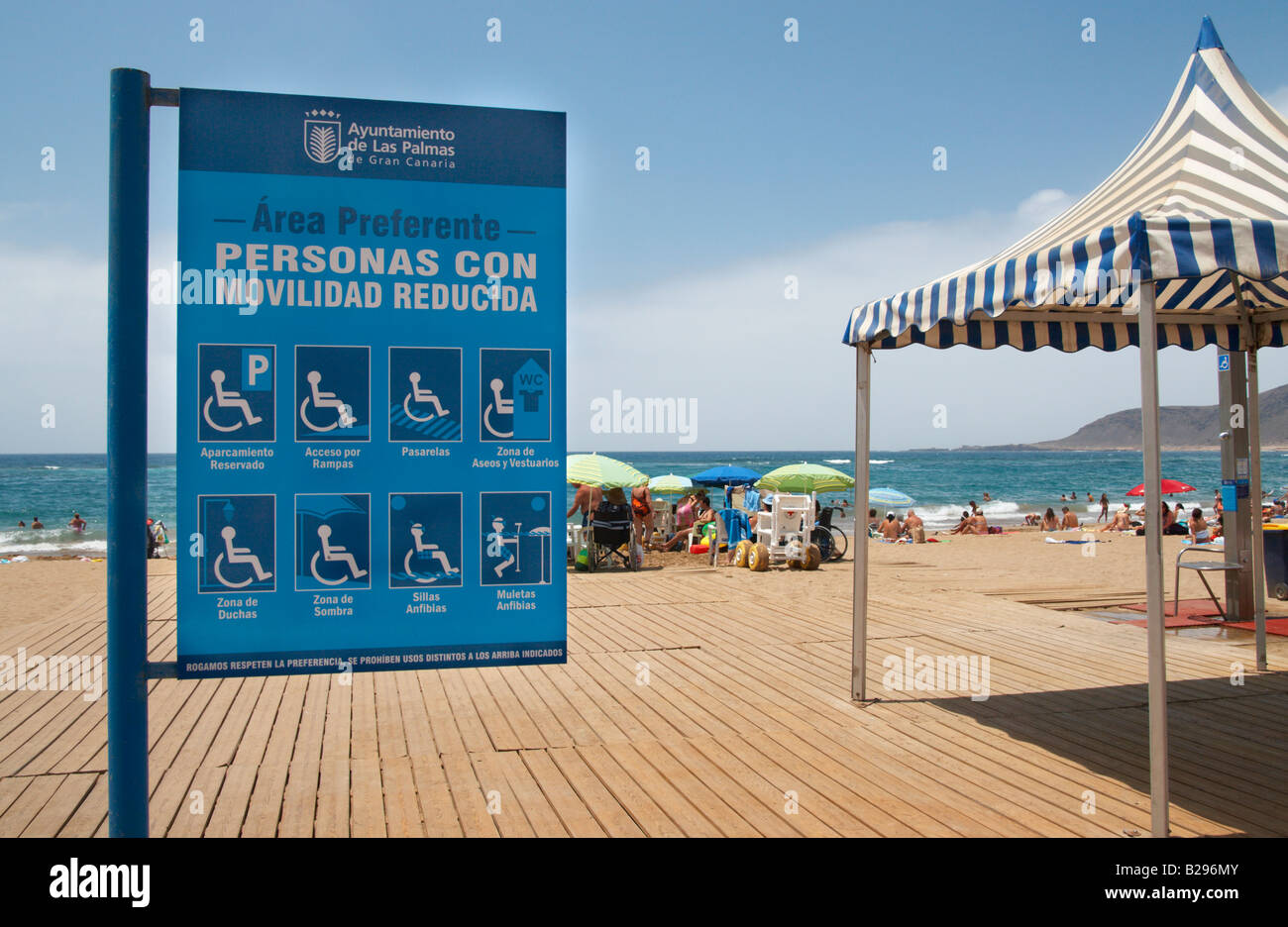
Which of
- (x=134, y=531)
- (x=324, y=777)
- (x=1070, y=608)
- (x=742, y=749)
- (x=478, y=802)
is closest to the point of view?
(x=134, y=531)

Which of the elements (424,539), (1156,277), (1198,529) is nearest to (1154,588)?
(1156,277)

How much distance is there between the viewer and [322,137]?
2.89 m

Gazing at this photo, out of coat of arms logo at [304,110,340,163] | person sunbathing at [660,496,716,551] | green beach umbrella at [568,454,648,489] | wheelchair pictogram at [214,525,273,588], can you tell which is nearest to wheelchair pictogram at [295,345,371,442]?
wheelchair pictogram at [214,525,273,588]

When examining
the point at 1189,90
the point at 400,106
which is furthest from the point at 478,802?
the point at 1189,90

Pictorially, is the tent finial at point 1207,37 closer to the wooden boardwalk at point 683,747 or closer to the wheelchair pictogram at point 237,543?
the wooden boardwalk at point 683,747

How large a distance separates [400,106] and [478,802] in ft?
8.82

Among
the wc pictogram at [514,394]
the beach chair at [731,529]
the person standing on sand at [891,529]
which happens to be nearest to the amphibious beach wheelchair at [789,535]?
the beach chair at [731,529]

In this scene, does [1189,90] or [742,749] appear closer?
[742,749]

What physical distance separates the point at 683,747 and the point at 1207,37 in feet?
16.6

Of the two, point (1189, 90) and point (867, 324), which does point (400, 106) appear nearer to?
point (867, 324)

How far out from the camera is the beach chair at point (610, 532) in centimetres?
1288

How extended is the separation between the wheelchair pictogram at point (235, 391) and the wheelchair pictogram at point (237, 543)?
210mm

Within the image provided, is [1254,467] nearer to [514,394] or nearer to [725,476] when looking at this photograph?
[514,394]

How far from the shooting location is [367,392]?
2.95 m
